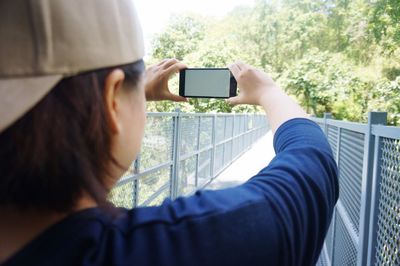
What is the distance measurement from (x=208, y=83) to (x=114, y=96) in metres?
0.68

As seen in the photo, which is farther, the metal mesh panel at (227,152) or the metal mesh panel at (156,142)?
the metal mesh panel at (227,152)

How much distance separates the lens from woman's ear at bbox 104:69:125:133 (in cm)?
69

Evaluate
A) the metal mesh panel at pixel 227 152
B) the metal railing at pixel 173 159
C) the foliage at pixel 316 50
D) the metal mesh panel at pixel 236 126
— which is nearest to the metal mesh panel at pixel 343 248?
the metal railing at pixel 173 159

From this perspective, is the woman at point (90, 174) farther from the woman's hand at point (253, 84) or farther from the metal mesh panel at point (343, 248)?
the metal mesh panel at point (343, 248)

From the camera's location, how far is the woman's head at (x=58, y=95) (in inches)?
24.4

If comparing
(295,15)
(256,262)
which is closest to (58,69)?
(256,262)

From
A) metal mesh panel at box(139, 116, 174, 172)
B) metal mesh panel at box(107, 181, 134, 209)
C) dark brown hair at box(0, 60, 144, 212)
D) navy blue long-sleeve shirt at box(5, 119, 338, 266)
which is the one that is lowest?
metal mesh panel at box(107, 181, 134, 209)

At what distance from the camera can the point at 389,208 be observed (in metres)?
1.63

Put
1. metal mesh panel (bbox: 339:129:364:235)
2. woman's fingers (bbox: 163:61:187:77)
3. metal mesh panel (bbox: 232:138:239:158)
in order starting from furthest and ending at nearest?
1. metal mesh panel (bbox: 232:138:239:158)
2. metal mesh panel (bbox: 339:129:364:235)
3. woman's fingers (bbox: 163:61:187:77)

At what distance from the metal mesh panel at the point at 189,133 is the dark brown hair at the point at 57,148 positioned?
458 cm

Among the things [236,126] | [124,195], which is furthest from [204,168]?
[124,195]

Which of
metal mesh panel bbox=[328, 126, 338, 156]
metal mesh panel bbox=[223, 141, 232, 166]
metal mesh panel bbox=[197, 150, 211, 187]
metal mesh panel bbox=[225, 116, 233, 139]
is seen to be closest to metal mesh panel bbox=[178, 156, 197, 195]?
metal mesh panel bbox=[197, 150, 211, 187]

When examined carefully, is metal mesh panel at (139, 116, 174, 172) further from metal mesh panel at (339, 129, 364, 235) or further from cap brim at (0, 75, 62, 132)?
cap brim at (0, 75, 62, 132)

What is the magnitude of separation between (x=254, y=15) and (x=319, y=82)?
27.8 metres
